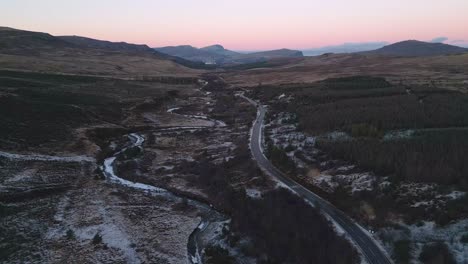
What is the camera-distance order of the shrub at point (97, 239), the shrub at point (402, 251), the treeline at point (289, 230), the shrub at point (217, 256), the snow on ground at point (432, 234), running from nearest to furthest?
the shrub at point (402, 251) → the snow on ground at point (432, 234) → the treeline at point (289, 230) → the shrub at point (217, 256) → the shrub at point (97, 239)

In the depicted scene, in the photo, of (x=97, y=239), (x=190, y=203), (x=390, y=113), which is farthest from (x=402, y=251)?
(x=390, y=113)

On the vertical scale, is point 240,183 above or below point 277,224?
below

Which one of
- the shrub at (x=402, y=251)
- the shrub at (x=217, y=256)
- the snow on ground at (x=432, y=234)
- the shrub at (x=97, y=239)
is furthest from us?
the shrub at (x=97, y=239)

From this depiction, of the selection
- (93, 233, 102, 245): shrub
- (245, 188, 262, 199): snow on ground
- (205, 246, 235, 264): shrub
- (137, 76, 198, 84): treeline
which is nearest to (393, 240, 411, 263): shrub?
(205, 246, 235, 264): shrub

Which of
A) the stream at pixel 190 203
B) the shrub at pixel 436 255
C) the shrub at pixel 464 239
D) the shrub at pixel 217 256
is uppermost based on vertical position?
the shrub at pixel 464 239

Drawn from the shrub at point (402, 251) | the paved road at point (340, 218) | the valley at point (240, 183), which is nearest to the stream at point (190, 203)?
the valley at point (240, 183)

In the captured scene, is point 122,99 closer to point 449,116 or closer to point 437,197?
point 449,116

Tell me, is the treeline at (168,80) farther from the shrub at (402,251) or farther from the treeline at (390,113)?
the shrub at (402,251)

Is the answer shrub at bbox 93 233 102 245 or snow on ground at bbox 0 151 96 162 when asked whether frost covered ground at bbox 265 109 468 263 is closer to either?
shrub at bbox 93 233 102 245

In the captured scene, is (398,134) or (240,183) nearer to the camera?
(240,183)

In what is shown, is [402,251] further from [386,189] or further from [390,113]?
[390,113]

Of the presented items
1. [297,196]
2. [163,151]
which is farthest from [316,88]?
[297,196]
